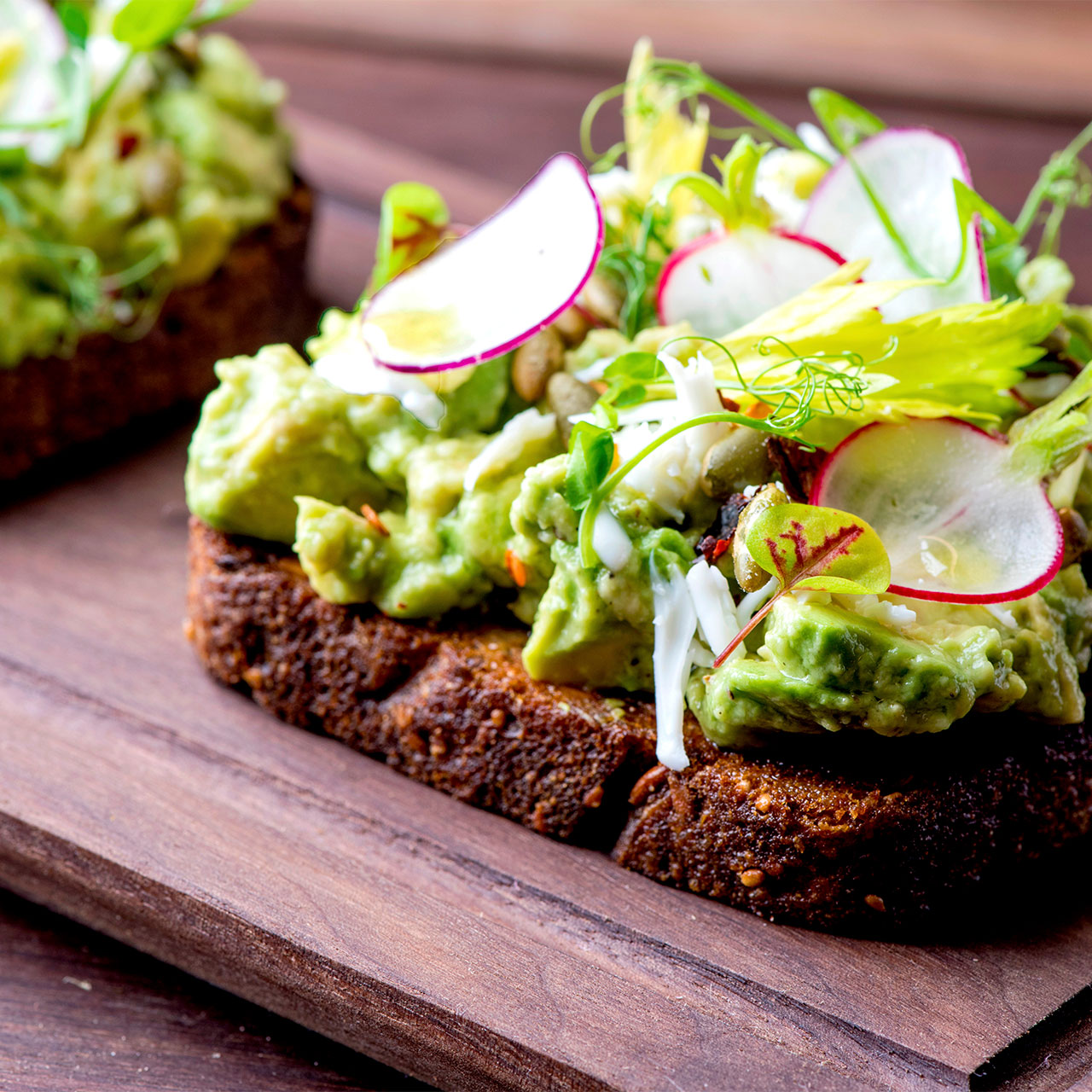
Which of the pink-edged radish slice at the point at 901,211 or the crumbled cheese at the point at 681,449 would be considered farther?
the pink-edged radish slice at the point at 901,211

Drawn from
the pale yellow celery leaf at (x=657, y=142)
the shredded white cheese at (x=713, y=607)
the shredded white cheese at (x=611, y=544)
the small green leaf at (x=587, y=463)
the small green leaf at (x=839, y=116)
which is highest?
the small green leaf at (x=839, y=116)

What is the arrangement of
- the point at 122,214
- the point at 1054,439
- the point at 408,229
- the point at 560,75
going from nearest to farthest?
1. the point at 1054,439
2. the point at 408,229
3. the point at 122,214
4. the point at 560,75

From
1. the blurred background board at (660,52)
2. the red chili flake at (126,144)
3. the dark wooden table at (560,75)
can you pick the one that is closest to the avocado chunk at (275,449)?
the red chili flake at (126,144)

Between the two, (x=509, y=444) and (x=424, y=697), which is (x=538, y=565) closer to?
(x=509, y=444)

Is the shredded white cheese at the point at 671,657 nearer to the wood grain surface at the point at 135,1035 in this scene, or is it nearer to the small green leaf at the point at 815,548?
the small green leaf at the point at 815,548

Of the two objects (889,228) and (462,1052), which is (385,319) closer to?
(889,228)

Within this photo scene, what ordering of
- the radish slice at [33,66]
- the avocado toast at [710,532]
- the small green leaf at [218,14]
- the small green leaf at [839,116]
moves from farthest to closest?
the small green leaf at [218,14], the radish slice at [33,66], the small green leaf at [839,116], the avocado toast at [710,532]

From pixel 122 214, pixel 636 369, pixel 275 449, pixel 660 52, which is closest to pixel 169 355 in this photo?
pixel 122 214

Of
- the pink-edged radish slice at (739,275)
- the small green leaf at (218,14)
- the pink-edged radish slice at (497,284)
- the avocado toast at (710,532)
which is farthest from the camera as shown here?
the small green leaf at (218,14)
